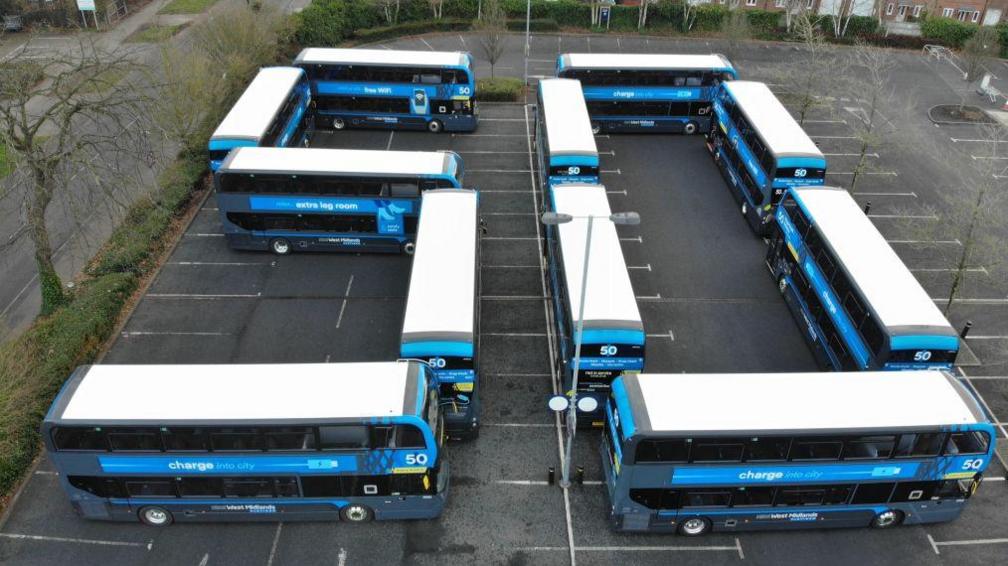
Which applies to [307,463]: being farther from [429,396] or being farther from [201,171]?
[201,171]

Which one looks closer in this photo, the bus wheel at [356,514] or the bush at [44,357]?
the bus wheel at [356,514]

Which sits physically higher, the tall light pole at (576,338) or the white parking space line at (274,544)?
the tall light pole at (576,338)

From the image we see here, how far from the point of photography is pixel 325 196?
30859 millimetres

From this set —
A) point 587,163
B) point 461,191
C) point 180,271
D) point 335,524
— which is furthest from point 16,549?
point 587,163

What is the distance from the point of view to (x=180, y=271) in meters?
31.3

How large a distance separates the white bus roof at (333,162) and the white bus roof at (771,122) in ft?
46.9

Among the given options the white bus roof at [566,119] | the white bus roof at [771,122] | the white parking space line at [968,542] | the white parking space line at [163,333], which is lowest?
the white parking space line at [163,333]

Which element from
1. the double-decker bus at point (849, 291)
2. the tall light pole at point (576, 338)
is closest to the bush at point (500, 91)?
the double-decker bus at point (849, 291)

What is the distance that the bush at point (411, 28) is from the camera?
56188mm

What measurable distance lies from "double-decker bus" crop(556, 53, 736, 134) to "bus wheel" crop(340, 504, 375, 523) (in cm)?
2860

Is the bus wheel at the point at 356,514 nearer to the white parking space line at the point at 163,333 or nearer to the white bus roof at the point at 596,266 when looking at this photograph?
the white bus roof at the point at 596,266

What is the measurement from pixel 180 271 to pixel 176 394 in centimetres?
1397

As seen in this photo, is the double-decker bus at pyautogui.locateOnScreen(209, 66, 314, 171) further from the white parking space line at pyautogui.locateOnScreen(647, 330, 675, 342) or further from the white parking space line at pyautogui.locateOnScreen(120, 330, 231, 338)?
the white parking space line at pyautogui.locateOnScreen(647, 330, 675, 342)

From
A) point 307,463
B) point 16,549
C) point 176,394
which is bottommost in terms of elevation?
point 16,549
